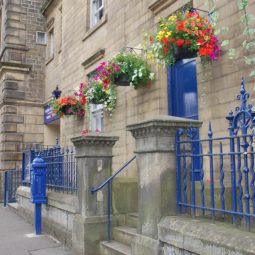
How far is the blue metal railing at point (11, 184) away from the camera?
14500mm

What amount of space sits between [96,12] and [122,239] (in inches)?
319

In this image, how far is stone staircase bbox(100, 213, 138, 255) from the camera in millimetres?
5562

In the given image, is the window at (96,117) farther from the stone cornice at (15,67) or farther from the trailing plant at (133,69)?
the stone cornice at (15,67)

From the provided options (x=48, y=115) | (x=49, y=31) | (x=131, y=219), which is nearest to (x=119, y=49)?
(x=131, y=219)

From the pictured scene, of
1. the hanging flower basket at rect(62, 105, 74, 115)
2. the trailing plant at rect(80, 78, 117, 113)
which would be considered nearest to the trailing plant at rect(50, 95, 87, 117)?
the hanging flower basket at rect(62, 105, 74, 115)

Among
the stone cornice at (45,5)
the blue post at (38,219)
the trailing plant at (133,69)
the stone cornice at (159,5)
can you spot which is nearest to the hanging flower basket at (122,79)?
the trailing plant at (133,69)

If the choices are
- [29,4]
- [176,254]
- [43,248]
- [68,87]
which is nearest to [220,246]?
[176,254]

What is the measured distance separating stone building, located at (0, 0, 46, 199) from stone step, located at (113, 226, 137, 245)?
11.6 metres

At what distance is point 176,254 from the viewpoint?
13.3 feet

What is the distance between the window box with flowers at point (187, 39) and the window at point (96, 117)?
4.84 m

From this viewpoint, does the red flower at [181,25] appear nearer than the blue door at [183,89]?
Yes

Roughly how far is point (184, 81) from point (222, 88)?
4.44 feet

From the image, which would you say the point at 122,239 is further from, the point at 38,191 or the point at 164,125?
the point at 38,191

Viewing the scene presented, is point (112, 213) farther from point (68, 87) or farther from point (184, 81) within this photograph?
point (68, 87)
